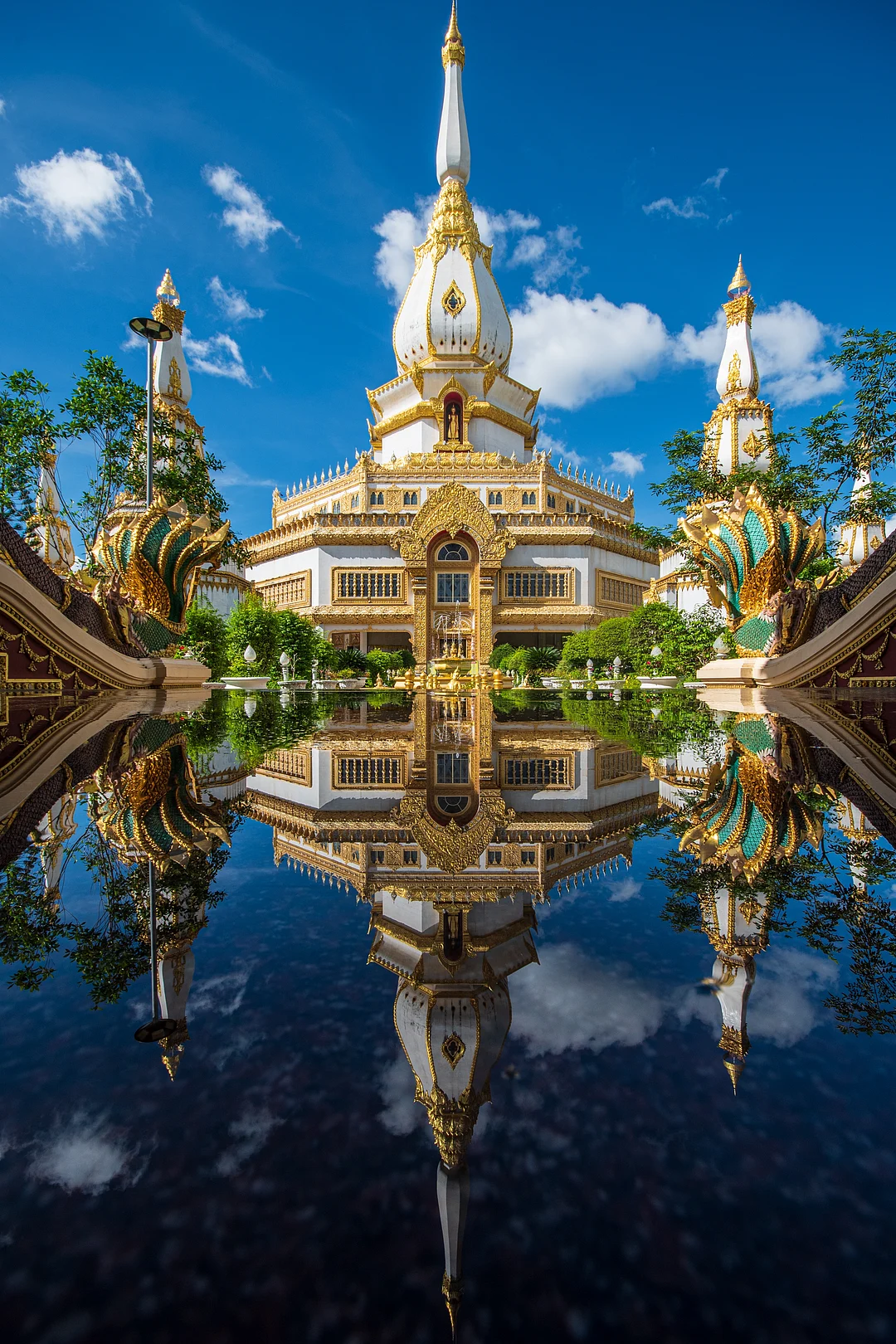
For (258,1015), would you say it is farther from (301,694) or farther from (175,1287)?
(301,694)

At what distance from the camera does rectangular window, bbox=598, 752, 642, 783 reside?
4.58 metres

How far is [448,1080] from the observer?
1118 millimetres

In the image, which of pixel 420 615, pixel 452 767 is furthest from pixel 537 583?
pixel 452 767

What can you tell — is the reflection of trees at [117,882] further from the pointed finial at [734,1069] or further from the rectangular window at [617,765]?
the rectangular window at [617,765]

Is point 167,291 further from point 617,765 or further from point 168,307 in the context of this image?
point 617,765

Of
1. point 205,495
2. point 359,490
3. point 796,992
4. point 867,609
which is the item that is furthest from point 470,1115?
point 359,490

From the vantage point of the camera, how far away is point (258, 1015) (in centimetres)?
138

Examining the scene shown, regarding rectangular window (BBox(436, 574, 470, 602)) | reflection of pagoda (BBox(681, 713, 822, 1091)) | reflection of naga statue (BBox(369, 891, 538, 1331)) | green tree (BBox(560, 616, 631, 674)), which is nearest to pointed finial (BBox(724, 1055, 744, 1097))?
reflection of pagoda (BBox(681, 713, 822, 1091))

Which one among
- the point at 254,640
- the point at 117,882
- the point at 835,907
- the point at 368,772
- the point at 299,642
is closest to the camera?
the point at 835,907

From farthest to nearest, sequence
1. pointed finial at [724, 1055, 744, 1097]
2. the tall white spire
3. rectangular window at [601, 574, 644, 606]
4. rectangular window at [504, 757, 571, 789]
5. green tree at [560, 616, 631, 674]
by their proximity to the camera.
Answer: the tall white spire
rectangular window at [601, 574, 644, 606]
green tree at [560, 616, 631, 674]
rectangular window at [504, 757, 571, 789]
pointed finial at [724, 1055, 744, 1097]

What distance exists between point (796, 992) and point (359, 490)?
2710 cm

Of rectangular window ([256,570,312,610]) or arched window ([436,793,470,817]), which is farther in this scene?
rectangular window ([256,570,312,610])

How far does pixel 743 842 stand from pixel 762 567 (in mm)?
8662

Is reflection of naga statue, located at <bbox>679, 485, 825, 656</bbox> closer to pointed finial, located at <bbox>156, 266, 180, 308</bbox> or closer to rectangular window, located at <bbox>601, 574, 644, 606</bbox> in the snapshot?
rectangular window, located at <bbox>601, 574, 644, 606</bbox>
